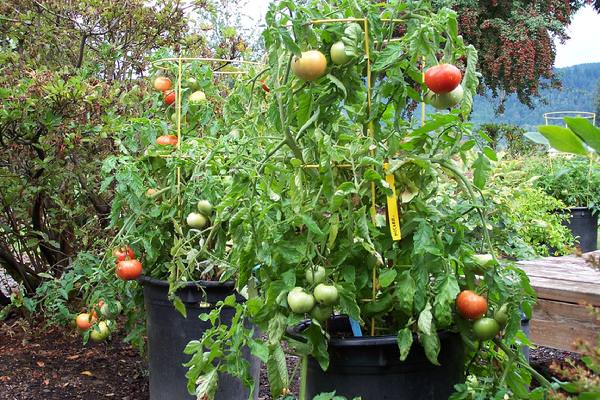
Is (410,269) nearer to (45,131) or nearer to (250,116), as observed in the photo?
(250,116)

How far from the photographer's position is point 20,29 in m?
3.49

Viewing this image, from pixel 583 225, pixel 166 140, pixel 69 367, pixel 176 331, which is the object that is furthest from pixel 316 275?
pixel 583 225

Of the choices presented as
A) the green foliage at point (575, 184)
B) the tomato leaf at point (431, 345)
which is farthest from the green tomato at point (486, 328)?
the green foliage at point (575, 184)

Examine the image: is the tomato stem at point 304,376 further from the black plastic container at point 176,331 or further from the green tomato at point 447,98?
the black plastic container at point 176,331

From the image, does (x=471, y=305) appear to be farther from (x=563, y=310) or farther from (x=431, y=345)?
(x=563, y=310)

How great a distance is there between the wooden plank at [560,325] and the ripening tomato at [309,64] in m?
1.27

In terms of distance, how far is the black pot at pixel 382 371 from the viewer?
1.48 meters

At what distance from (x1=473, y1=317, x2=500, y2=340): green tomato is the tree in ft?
35.9

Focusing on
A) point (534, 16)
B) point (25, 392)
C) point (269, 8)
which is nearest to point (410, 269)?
point (269, 8)

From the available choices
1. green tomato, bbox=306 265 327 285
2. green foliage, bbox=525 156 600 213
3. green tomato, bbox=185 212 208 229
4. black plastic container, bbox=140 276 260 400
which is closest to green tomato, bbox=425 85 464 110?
green tomato, bbox=306 265 327 285

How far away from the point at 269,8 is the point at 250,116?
106 cm

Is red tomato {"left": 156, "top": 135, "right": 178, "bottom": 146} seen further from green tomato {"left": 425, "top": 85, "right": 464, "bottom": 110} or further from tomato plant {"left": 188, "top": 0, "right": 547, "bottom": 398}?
green tomato {"left": 425, "top": 85, "right": 464, "bottom": 110}

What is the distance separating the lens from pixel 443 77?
141cm

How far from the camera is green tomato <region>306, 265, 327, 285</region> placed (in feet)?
4.80
